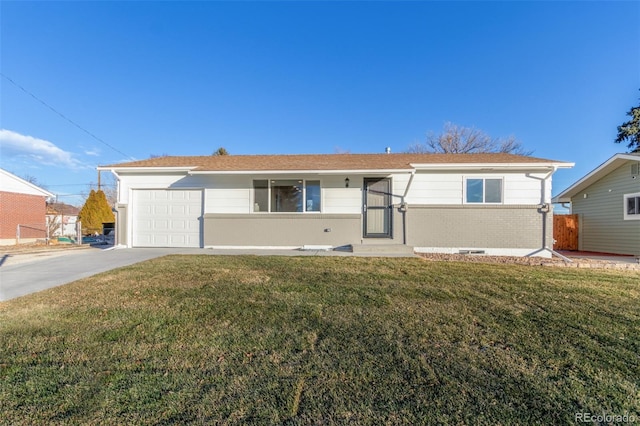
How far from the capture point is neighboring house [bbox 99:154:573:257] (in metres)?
9.24

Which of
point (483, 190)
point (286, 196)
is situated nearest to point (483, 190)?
point (483, 190)

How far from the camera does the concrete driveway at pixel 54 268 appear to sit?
194 inches

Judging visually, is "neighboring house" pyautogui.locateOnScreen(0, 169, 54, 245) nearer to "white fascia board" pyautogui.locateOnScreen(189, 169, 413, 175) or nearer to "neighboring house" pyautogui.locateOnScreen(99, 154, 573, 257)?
→ "neighboring house" pyautogui.locateOnScreen(99, 154, 573, 257)

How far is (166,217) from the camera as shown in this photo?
9969mm

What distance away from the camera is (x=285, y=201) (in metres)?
9.66

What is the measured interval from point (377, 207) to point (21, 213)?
19.4 metres

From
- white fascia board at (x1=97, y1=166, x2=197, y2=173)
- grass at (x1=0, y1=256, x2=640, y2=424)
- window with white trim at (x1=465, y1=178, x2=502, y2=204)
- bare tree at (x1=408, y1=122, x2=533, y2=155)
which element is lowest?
grass at (x1=0, y1=256, x2=640, y2=424)

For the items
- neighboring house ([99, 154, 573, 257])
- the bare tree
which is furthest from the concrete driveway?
the bare tree

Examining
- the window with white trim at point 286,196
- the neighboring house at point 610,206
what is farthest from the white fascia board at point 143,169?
the neighboring house at point 610,206

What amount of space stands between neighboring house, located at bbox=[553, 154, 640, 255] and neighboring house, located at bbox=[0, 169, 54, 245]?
27749mm

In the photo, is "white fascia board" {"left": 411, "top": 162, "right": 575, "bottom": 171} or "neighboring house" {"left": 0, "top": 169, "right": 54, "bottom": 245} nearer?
"white fascia board" {"left": 411, "top": 162, "right": 575, "bottom": 171}

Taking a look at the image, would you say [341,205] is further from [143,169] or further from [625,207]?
[625,207]

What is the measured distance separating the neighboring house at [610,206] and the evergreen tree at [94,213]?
2671 centimetres

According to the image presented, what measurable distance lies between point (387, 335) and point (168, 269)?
17.1 feet
